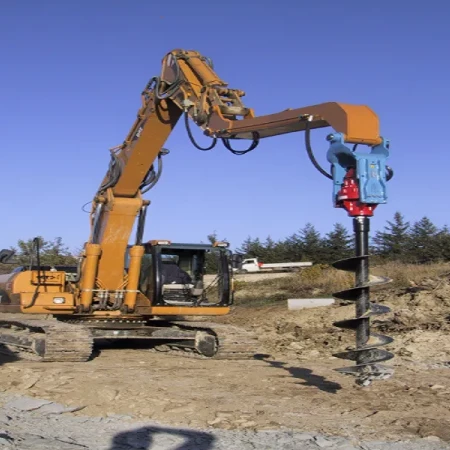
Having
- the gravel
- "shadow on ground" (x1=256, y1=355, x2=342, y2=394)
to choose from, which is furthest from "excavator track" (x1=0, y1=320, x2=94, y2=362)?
the gravel

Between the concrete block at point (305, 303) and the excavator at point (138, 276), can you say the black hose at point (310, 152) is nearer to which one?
the excavator at point (138, 276)

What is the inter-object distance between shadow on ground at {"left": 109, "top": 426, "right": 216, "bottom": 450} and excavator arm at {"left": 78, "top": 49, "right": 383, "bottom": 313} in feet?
13.4

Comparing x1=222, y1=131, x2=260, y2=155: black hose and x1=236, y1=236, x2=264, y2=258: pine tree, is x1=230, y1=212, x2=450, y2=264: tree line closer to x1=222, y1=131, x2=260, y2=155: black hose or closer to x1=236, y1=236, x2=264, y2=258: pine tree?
x1=236, y1=236, x2=264, y2=258: pine tree

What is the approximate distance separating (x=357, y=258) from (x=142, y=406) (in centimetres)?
268

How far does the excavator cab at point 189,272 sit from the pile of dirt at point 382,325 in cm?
165

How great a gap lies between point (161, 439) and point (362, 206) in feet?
9.63

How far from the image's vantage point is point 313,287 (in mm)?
26797

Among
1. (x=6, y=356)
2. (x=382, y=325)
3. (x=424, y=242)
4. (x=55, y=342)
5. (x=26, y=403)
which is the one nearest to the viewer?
(x=26, y=403)

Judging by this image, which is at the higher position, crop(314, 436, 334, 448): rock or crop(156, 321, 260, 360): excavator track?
crop(156, 321, 260, 360): excavator track

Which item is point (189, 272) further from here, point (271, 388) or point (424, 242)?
point (424, 242)

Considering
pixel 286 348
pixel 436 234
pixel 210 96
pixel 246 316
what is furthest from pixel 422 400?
pixel 436 234

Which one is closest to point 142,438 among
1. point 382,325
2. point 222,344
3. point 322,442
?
point 322,442

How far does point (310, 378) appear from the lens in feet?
29.6

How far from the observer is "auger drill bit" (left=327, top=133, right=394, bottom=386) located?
22.3 feet
